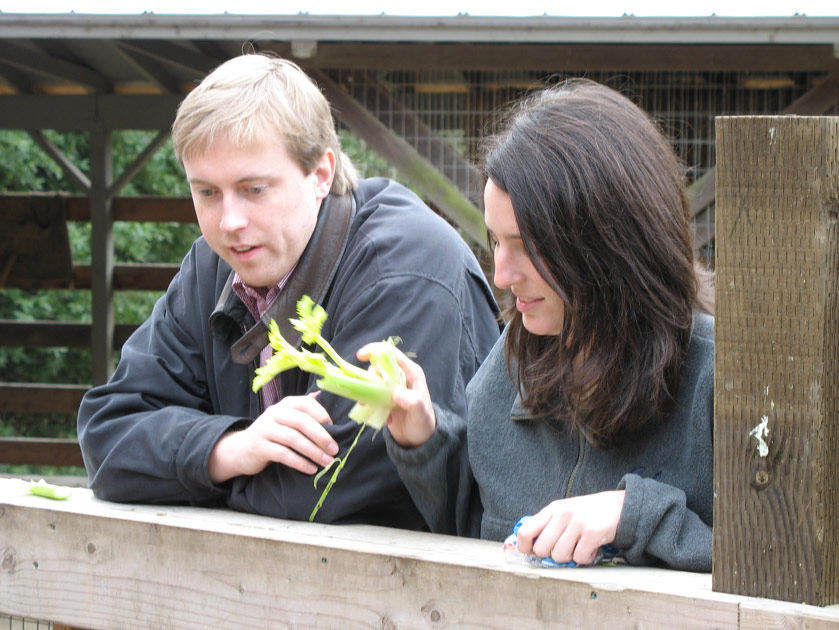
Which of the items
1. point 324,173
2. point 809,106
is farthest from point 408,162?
point 324,173

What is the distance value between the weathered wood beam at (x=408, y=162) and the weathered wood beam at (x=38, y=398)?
4.29 meters

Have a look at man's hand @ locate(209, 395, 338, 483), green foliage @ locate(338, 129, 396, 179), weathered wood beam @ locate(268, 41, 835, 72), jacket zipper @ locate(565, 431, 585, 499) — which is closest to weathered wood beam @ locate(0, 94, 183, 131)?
green foliage @ locate(338, 129, 396, 179)

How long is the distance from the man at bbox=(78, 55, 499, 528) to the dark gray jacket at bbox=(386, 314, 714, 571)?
0.33ft

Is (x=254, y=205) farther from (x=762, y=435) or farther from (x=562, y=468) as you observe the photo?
(x=762, y=435)

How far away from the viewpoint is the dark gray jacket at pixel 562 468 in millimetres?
1517

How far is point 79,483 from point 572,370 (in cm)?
665

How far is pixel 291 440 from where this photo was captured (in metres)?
1.85

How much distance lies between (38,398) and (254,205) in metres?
7.47

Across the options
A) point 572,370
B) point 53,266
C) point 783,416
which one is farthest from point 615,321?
point 53,266

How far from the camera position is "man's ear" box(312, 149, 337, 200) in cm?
214

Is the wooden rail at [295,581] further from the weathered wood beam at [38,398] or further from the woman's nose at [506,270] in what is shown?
the weathered wood beam at [38,398]

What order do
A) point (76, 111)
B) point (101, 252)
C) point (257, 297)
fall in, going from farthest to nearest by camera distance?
point (101, 252), point (76, 111), point (257, 297)

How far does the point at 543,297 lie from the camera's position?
171cm

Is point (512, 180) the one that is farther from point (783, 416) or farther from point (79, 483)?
point (79, 483)
